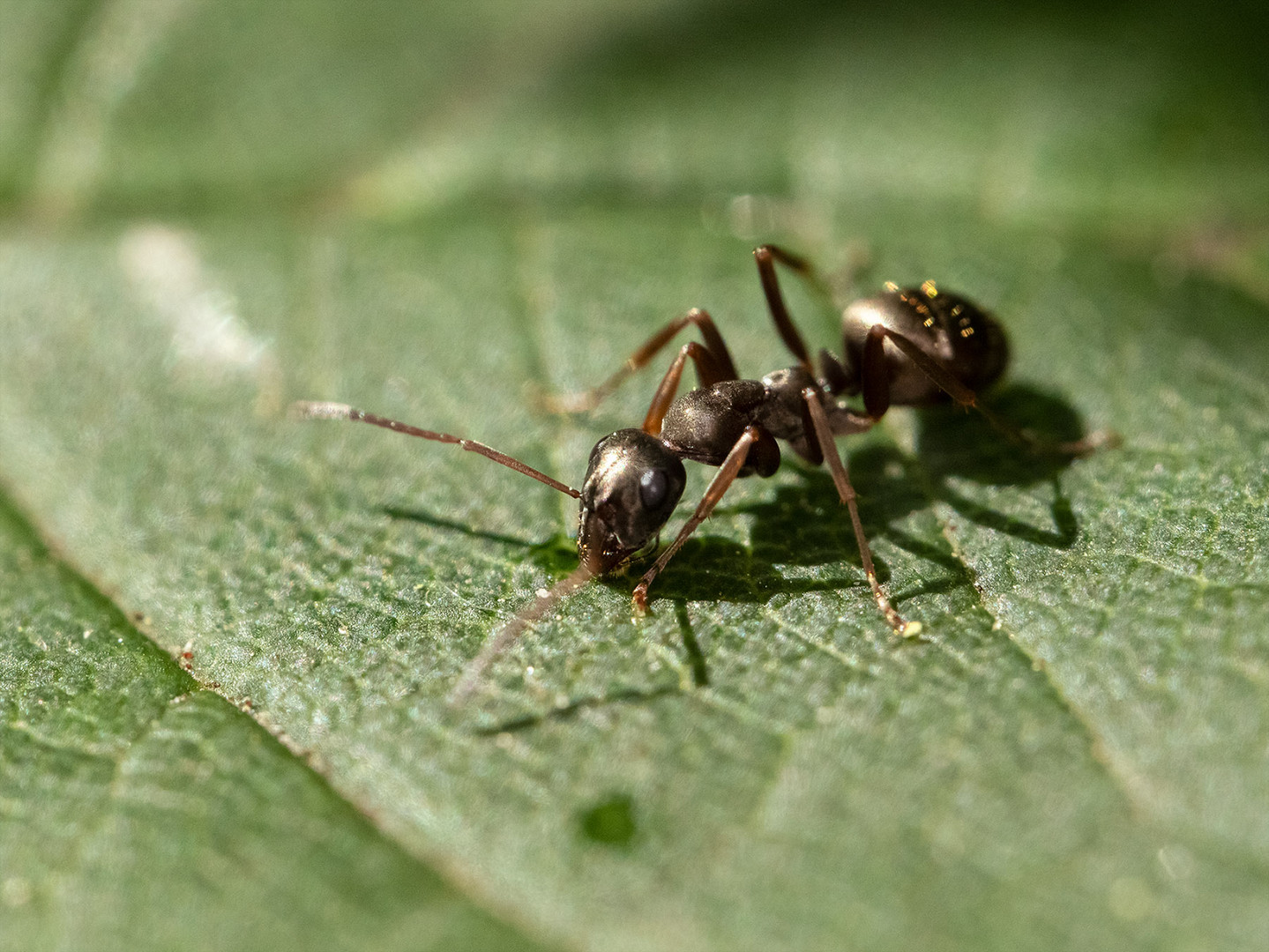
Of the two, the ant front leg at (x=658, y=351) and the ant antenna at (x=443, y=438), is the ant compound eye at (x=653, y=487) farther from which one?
the ant front leg at (x=658, y=351)

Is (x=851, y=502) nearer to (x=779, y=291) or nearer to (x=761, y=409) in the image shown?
(x=761, y=409)

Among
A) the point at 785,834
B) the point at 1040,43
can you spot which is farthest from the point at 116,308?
the point at 1040,43

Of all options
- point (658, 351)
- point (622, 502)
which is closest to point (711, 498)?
point (622, 502)

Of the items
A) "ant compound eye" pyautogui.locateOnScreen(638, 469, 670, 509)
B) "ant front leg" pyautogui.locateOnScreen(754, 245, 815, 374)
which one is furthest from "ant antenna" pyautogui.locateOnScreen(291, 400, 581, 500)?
"ant front leg" pyautogui.locateOnScreen(754, 245, 815, 374)

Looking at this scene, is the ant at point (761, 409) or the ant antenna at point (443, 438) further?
the ant antenna at point (443, 438)

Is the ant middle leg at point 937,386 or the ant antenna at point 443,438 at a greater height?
the ant middle leg at point 937,386

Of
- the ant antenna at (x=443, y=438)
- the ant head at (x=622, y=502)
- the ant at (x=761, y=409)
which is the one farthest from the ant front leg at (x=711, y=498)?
the ant antenna at (x=443, y=438)

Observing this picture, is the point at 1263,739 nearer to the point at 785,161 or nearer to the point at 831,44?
the point at 785,161

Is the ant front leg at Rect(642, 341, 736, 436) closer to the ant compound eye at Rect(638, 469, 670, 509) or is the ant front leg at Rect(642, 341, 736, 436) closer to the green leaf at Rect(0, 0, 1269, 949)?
the green leaf at Rect(0, 0, 1269, 949)
